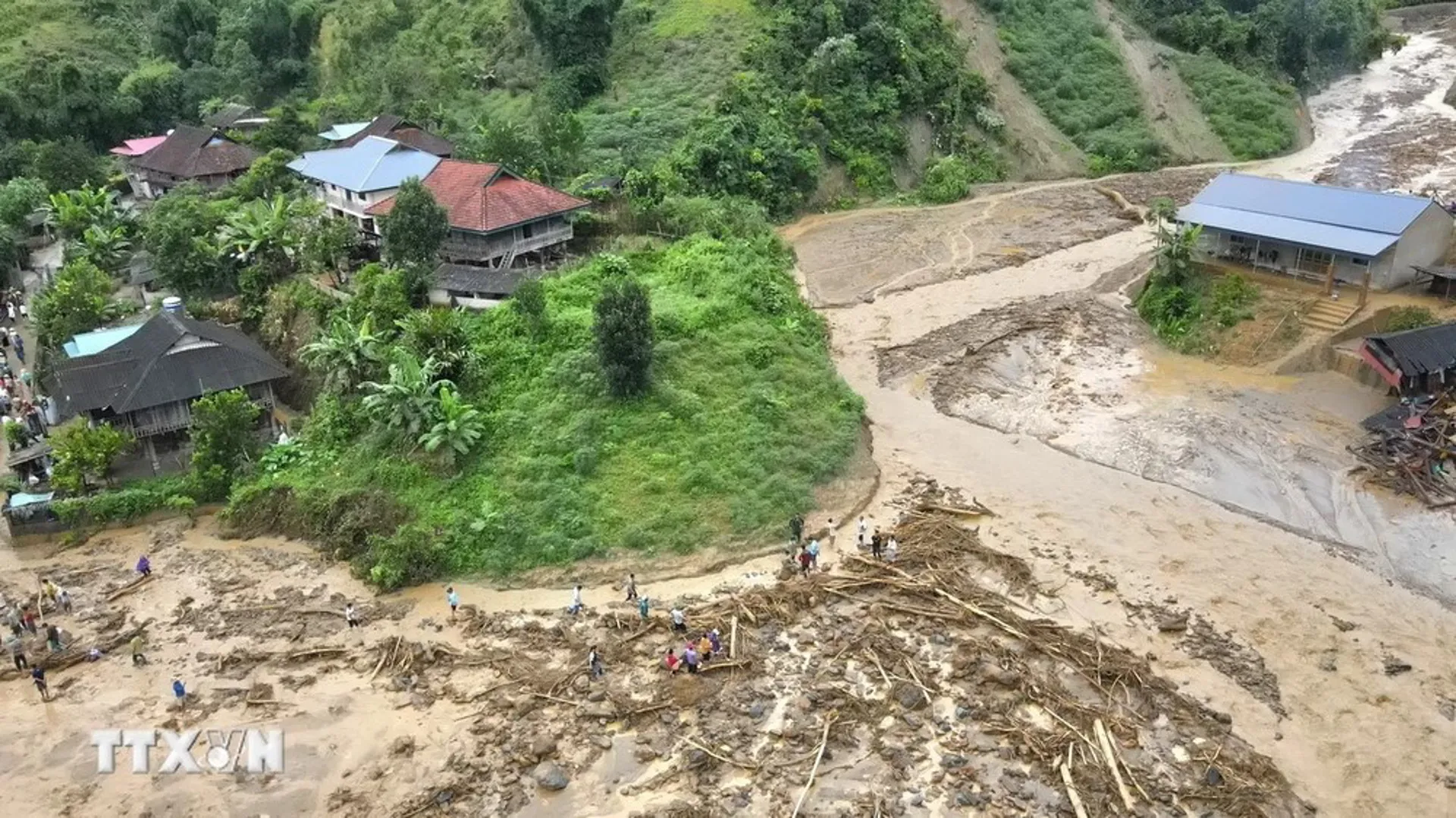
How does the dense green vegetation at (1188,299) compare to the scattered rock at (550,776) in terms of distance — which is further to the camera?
the dense green vegetation at (1188,299)

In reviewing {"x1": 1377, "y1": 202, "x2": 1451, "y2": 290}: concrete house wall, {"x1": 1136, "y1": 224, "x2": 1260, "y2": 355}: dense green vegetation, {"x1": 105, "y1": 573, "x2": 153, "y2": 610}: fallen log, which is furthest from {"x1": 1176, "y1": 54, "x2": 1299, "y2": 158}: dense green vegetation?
{"x1": 105, "y1": 573, "x2": 153, "y2": 610}: fallen log

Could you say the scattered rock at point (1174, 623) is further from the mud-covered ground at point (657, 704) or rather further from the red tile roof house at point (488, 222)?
the red tile roof house at point (488, 222)

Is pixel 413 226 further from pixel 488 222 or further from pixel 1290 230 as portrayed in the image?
pixel 1290 230

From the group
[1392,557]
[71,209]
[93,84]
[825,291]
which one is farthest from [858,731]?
[93,84]

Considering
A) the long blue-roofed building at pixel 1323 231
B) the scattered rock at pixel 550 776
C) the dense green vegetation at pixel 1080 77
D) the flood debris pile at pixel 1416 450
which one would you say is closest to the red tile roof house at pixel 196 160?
the scattered rock at pixel 550 776

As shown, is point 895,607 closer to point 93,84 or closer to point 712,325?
point 712,325
